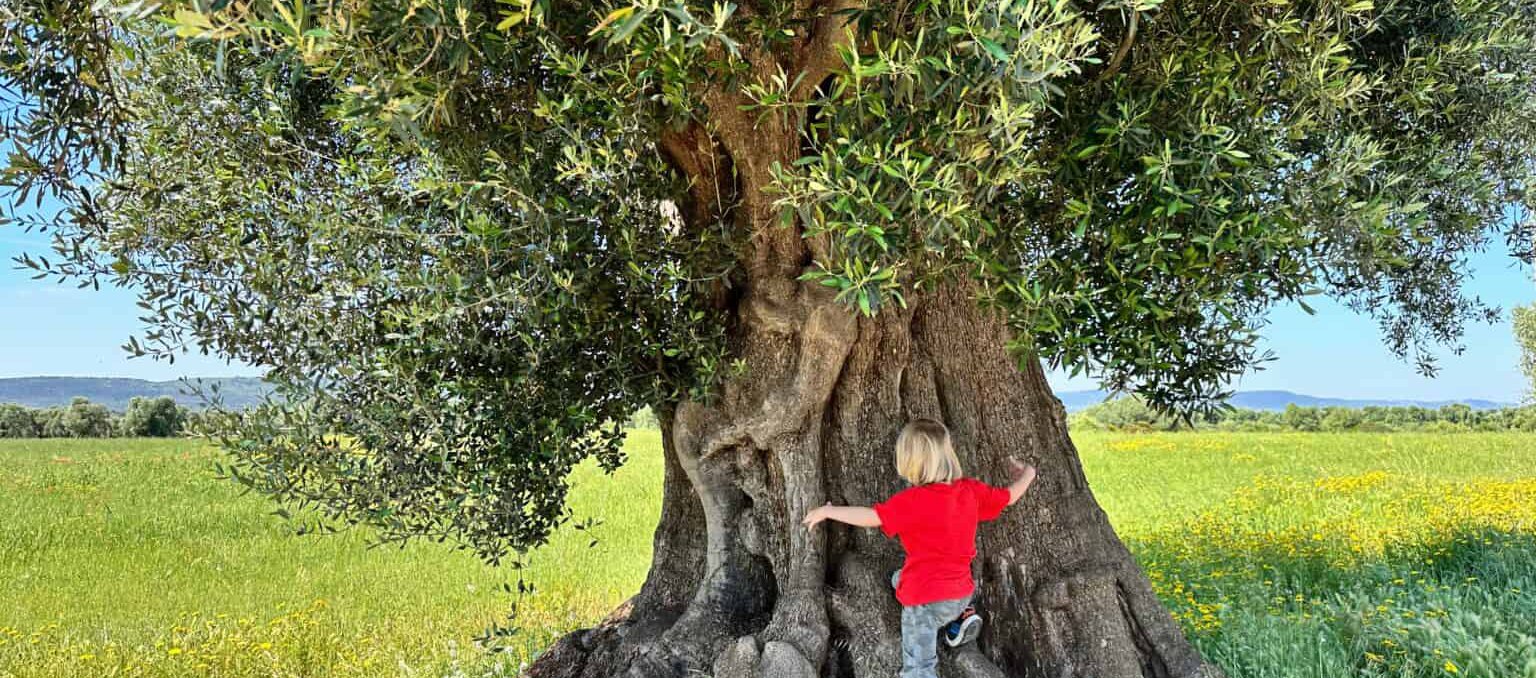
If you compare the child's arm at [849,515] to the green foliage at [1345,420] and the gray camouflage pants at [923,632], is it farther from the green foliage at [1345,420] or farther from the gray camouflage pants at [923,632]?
the green foliage at [1345,420]

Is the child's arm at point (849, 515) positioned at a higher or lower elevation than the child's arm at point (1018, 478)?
lower

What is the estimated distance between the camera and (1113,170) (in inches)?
201

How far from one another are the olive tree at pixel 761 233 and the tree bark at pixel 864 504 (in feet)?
0.08

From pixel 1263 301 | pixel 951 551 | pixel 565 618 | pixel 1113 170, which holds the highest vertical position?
pixel 1113 170

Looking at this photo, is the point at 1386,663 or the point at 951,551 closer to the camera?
the point at 951,551

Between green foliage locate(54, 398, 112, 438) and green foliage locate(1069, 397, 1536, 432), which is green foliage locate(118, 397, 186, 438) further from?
green foliage locate(1069, 397, 1536, 432)

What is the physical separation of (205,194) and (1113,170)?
5770 mm

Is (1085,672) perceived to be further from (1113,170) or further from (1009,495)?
(1113,170)

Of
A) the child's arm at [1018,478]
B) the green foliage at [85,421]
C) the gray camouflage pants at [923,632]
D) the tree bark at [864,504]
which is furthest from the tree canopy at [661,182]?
the green foliage at [85,421]

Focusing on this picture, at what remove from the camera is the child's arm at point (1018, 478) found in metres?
6.75

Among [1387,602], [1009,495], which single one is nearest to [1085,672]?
[1009,495]

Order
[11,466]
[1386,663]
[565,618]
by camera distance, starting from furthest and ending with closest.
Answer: [11,466] < [565,618] < [1386,663]

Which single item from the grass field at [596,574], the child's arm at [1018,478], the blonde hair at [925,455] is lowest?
the grass field at [596,574]

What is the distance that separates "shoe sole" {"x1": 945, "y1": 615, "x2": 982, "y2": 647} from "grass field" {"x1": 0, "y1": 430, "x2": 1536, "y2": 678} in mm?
2258
